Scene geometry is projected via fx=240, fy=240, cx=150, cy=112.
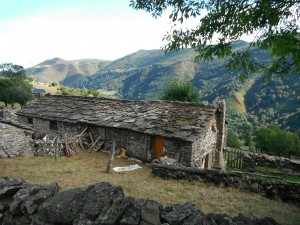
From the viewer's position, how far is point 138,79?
160500 millimetres

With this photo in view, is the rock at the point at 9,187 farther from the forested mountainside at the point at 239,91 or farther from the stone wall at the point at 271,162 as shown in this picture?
the forested mountainside at the point at 239,91

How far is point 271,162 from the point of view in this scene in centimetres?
1909

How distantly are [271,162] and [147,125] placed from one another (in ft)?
35.0

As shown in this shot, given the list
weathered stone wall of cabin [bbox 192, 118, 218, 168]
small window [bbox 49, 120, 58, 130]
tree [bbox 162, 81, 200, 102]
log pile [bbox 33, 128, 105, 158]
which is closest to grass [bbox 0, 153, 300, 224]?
log pile [bbox 33, 128, 105, 158]

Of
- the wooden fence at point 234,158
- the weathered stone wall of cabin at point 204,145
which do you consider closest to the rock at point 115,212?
the weathered stone wall of cabin at point 204,145

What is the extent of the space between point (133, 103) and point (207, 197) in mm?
13936

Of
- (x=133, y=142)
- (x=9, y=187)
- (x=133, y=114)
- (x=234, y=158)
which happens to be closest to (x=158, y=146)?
(x=133, y=142)

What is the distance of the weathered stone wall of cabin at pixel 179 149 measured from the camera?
47.0ft

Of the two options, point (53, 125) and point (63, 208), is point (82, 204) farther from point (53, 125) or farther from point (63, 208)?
point (53, 125)

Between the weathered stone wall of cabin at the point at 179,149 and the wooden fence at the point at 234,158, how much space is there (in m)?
6.86

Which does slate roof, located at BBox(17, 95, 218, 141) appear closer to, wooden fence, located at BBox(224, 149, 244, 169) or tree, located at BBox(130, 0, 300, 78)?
wooden fence, located at BBox(224, 149, 244, 169)

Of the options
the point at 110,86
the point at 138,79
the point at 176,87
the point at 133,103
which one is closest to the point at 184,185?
the point at 133,103

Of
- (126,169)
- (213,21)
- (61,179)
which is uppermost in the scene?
(213,21)

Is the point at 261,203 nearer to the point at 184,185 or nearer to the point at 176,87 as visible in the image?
the point at 184,185
